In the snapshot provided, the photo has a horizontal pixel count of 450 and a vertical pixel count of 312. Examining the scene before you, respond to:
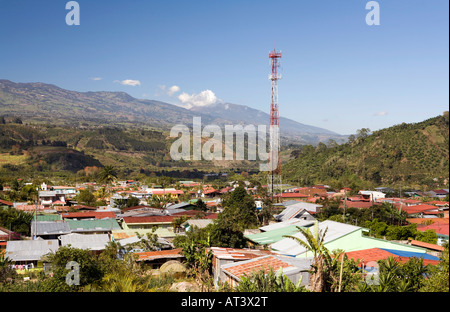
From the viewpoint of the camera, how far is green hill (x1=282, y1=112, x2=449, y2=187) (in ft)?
169

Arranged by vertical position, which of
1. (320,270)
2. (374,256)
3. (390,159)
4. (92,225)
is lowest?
(92,225)

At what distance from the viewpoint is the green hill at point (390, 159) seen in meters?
51.4

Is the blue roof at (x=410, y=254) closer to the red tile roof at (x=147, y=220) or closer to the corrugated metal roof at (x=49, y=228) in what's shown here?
the red tile roof at (x=147, y=220)

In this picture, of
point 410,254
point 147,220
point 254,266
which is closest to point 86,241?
point 147,220

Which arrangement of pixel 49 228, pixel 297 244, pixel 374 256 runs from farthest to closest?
pixel 49 228
pixel 297 244
pixel 374 256

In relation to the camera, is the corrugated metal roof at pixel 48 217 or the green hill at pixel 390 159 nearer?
the corrugated metal roof at pixel 48 217

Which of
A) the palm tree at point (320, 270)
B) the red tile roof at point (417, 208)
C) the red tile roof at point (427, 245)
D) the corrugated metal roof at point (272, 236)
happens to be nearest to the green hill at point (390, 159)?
the red tile roof at point (417, 208)

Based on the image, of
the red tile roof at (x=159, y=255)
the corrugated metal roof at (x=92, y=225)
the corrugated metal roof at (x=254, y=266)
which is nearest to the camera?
the corrugated metal roof at (x=254, y=266)

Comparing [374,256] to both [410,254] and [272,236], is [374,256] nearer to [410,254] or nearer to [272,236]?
[410,254]

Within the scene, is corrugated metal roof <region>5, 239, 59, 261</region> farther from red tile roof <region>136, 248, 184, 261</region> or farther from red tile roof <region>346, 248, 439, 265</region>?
red tile roof <region>346, 248, 439, 265</region>

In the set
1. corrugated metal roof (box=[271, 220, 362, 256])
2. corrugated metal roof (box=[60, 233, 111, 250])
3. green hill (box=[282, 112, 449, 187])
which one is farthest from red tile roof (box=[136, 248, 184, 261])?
green hill (box=[282, 112, 449, 187])

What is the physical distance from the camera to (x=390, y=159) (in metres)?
55.0

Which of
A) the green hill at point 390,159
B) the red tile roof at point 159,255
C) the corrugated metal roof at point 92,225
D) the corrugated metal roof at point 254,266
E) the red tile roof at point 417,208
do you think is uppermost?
the green hill at point 390,159

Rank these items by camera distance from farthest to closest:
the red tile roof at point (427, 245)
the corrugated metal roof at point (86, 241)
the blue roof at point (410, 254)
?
the corrugated metal roof at point (86, 241), the red tile roof at point (427, 245), the blue roof at point (410, 254)
